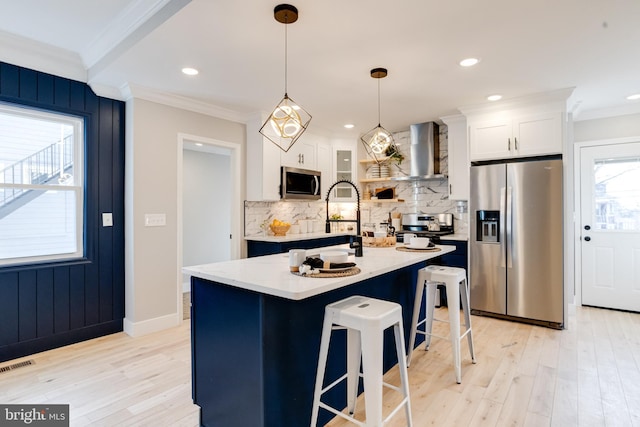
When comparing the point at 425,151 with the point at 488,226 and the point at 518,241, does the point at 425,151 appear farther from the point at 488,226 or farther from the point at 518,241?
the point at 518,241

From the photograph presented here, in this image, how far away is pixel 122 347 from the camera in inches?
123

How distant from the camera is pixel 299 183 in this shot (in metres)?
4.89

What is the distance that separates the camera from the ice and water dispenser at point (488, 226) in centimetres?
392

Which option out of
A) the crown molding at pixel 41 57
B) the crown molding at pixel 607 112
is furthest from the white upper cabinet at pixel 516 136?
the crown molding at pixel 41 57

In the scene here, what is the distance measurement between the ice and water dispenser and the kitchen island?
234 centimetres

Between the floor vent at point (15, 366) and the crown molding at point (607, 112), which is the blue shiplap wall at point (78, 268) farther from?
the crown molding at point (607, 112)

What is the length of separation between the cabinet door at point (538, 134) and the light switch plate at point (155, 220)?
3.99m

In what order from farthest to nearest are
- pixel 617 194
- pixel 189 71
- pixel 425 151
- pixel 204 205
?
1. pixel 204 205
2. pixel 425 151
3. pixel 617 194
4. pixel 189 71

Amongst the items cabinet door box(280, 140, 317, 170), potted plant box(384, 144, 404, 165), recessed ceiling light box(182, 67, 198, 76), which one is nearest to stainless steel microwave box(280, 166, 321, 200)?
cabinet door box(280, 140, 317, 170)

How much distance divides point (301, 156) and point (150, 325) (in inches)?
113

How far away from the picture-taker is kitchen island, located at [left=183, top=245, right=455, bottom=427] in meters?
1.61

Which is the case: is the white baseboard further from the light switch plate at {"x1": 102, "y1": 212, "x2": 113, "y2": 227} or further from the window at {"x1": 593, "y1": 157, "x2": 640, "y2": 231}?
the window at {"x1": 593, "y1": 157, "x2": 640, "y2": 231}

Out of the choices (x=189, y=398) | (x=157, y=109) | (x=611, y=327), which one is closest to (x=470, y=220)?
(x=611, y=327)

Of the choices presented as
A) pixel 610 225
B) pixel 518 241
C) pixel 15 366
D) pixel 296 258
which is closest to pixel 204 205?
pixel 15 366
